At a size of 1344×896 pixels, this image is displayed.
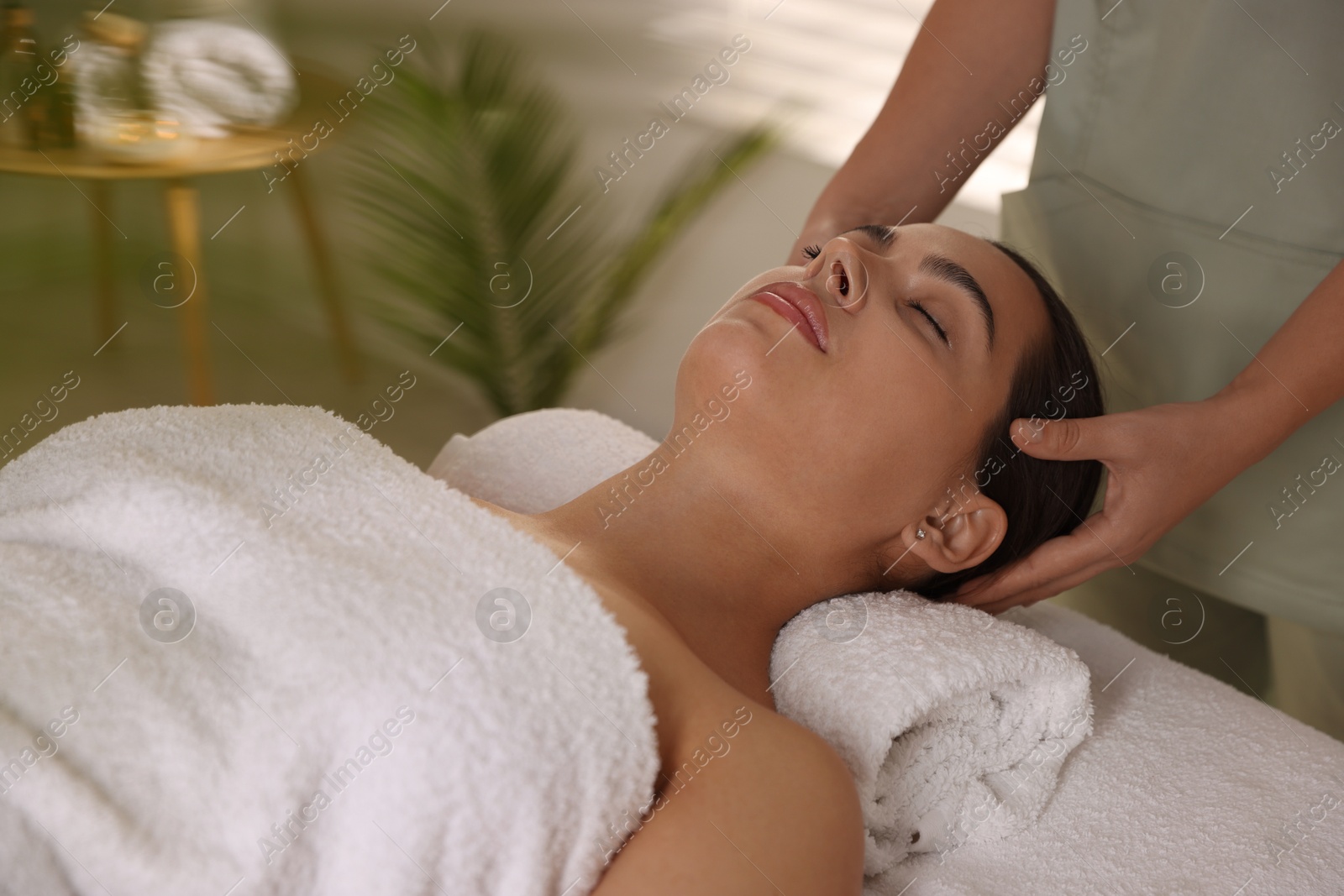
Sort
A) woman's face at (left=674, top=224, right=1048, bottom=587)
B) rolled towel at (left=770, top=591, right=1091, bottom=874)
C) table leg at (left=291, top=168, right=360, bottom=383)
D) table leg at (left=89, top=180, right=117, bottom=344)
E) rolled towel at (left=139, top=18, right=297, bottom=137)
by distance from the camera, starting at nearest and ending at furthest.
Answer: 1. rolled towel at (left=770, top=591, right=1091, bottom=874)
2. woman's face at (left=674, top=224, right=1048, bottom=587)
3. rolled towel at (left=139, top=18, right=297, bottom=137)
4. table leg at (left=89, top=180, right=117, bottom=344)
5. table leg at (left=291, top=168, right=360, bottom=383)

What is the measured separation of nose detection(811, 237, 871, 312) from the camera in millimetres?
1142

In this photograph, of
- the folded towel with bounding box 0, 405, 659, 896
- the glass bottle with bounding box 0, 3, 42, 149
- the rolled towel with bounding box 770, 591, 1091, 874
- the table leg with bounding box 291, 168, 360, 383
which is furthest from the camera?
the table leg with bounding box 291, 168, 360, 383

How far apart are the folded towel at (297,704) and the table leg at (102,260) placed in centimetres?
153

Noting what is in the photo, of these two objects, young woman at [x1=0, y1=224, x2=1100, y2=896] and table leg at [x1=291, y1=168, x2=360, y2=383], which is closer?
young woman at [x1=0, y1=224, x2=1100, y2=896]

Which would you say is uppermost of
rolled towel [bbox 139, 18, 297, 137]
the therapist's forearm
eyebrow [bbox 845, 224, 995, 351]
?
the therapist's forearm

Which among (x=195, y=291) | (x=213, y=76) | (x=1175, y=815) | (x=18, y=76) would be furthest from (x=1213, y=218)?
(x=18, y=76)

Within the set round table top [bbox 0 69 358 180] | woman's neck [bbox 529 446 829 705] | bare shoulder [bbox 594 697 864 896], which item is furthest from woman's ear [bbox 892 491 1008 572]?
round table top [bbox 0 69 358 180]

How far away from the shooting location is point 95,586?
0.92m

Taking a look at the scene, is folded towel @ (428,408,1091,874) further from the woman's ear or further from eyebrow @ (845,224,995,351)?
eyebrow @ (845,224,995,351)

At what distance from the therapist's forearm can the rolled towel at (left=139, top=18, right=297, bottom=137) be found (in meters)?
2.01

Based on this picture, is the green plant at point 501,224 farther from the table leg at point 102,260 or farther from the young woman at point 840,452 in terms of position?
the young woman at point 840,452

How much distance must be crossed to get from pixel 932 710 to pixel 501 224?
5.50ft

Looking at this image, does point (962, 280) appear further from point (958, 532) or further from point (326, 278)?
point (326, 278)

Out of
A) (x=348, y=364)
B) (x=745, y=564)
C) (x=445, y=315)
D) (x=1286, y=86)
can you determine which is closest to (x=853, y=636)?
(x=745, y=564)
